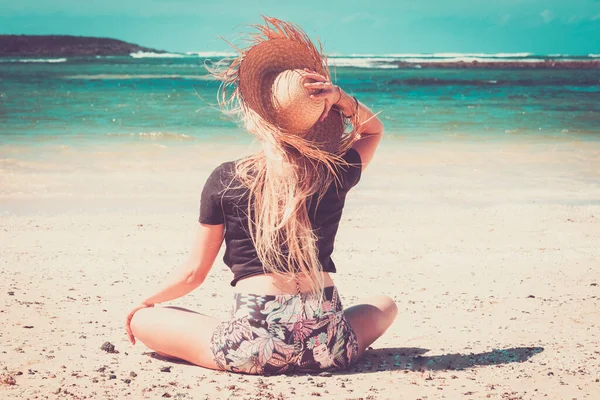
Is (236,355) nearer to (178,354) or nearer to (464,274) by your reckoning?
(178,354)

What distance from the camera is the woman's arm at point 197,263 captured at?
3.18 meters

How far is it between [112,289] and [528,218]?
4.24 metres

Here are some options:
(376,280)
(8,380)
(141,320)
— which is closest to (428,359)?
(141,320)

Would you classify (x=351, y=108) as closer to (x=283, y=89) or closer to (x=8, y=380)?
(x=283, y=89)

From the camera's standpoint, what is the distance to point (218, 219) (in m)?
3.14

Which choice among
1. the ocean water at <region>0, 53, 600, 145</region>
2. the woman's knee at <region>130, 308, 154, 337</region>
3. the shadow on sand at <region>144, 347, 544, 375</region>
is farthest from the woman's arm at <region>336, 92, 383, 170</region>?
the ocean water at <region>0, 53, 600, 145</region>

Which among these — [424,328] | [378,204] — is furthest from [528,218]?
[424,328]

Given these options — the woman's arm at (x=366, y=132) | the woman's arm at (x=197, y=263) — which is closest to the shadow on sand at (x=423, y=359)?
the woman's arm at (x=197, y=263)

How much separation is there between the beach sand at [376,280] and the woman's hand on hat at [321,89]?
1183 mm

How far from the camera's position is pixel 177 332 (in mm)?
3467

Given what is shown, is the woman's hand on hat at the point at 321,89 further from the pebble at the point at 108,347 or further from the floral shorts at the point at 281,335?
the pebble at the point at 108,347

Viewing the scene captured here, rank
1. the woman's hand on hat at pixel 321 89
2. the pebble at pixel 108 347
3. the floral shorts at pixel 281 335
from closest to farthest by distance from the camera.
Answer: the woman's hand on hat at pixel 321 89, the floral shorts at pixel 281 335, the pebble at pixel 108 347

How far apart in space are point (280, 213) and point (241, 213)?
0.16m

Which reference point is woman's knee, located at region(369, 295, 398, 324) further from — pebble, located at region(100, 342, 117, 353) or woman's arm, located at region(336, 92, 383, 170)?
pebble, located at region(100, 342, 117, 353)
